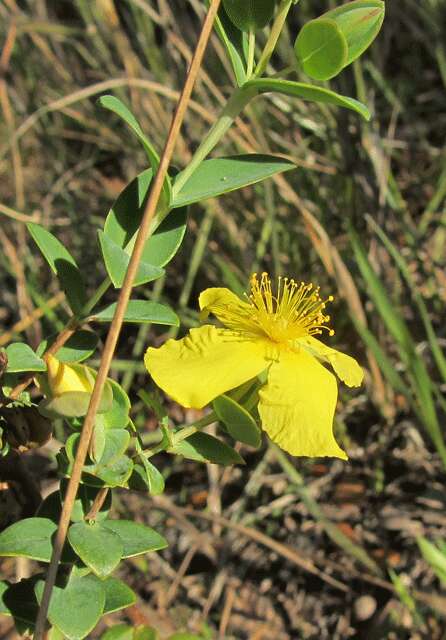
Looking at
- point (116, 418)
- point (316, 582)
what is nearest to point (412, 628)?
point (316, 582)

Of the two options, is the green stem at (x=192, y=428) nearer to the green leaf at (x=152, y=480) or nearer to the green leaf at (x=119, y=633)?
the green leaf at (x=152, y=480)

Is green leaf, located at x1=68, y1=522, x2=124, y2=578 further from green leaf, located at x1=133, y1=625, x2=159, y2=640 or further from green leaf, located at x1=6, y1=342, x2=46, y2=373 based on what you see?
green leaf, located at x1=133, y1=625, x2=159, y2=640

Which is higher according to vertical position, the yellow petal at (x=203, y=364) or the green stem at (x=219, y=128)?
the green stem at (x=219, y=128)

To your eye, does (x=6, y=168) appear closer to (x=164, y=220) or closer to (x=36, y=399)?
(x=36, y=399)

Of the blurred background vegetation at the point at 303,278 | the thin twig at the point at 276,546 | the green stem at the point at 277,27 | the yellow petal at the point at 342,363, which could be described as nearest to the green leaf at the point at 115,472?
the yellow petal at the point at 342,363

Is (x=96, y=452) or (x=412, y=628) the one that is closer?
(x=96, y=452)

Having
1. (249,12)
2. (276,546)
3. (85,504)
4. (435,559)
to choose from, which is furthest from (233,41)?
(276,546)
